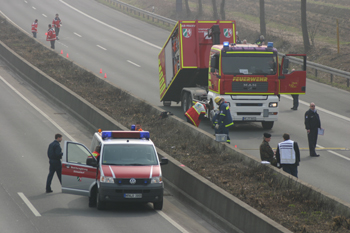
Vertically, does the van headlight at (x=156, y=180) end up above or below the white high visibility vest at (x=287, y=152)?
below

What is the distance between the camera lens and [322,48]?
1485 inches

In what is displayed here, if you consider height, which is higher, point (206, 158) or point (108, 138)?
point (108, 138)

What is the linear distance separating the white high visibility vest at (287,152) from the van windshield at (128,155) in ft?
9.80

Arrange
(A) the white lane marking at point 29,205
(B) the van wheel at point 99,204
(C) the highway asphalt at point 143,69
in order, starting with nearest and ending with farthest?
(A) the white lane marking at point 29,205
(B) the van wheel at point 99,204
(C) the highway asphalt at point 143,69

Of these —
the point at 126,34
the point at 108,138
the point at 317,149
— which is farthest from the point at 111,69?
the point at 108,138

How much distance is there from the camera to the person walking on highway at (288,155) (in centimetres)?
1299

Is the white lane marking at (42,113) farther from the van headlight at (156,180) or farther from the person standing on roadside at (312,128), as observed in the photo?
the person standing on roadside at (312,128)

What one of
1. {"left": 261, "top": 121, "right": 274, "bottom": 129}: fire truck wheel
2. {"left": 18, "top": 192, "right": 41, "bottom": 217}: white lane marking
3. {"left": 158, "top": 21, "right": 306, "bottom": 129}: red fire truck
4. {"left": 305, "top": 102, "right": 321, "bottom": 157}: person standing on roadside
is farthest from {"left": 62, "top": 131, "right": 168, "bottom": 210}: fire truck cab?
{"left": 261, "top": 121, "right": 274, "bottom": 129}: fire truck wheel

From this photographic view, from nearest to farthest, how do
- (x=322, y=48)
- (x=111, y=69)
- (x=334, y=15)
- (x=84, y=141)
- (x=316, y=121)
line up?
1. (x=316, y=121)
2. (x=84, y=141)
3. (x=111, y=69)
4. (x=322, y=48)
5. (x=334, y=15)

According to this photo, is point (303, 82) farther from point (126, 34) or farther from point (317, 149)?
point (126, 34)

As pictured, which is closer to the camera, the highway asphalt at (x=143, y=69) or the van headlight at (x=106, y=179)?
the van headlight at (x=106, y=179)

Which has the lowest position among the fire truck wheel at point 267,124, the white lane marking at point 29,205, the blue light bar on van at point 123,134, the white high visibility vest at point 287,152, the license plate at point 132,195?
the fire truck wheel at point 267,124

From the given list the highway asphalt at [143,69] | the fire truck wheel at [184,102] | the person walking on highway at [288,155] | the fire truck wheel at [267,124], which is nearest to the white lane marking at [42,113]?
the highway asphalt at [143,69]

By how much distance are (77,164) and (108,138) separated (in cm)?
103
